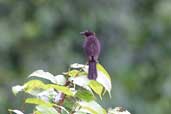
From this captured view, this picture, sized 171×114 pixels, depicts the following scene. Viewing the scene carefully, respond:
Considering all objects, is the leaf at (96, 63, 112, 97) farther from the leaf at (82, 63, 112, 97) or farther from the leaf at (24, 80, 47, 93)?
the leaf at (24, 80, 47, 93)

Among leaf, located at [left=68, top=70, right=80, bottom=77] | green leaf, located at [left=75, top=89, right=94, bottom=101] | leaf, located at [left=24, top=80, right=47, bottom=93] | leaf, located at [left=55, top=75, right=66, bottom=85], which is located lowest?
green leaf, located at [left=75, top=89, right=94, bottom=101]

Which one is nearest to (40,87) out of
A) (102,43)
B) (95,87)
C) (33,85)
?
(33,85)

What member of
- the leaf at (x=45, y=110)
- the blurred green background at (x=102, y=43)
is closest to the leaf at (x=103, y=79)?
the leaf at (x=45, y=110)

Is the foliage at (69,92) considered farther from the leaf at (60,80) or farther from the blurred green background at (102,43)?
the blurred green background at (102,43)

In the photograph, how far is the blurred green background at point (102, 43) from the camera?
257 inches

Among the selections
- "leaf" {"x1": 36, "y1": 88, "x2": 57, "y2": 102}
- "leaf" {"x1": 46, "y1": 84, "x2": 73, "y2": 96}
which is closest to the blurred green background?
"leaf" {"x1": 36, "y1": 88, "x2": 57, "y2": 102}

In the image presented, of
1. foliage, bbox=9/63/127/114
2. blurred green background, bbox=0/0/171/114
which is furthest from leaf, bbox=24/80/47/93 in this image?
blurred green background, bbox=0/0/171/114

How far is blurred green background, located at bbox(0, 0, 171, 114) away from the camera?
21.4ft

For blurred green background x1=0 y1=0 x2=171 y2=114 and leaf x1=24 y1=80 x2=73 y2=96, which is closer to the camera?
leaf x1=24 y1=80 x2=73 y2=96

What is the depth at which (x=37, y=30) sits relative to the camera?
6941 millimetres

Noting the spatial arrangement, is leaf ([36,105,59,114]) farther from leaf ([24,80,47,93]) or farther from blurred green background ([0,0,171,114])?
blurred green background ([0,0,171,114])

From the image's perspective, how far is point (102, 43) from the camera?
22.0 feet

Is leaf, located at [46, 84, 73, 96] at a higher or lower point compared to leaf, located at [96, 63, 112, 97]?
lower

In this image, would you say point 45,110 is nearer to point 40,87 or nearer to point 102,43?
point 40,87
